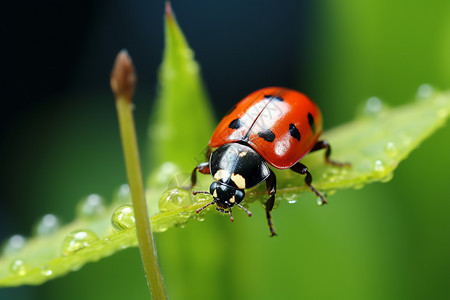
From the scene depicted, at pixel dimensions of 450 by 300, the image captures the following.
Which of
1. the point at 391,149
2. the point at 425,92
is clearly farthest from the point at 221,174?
the point at 425,92

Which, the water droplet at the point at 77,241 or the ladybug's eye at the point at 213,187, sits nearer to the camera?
the water droplet at the point at 77,241

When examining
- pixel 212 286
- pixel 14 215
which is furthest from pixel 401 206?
pixel 14 215

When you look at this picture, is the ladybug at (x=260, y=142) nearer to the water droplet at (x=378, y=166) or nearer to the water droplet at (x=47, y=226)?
the water droplet at (x=378, y=166)

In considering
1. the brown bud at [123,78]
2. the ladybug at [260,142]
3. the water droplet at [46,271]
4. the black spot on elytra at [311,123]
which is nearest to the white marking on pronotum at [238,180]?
the ladybug at [260,142]

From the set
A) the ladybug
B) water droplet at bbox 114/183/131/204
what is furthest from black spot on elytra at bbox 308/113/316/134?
water droplet at bbox 114/183/131/204

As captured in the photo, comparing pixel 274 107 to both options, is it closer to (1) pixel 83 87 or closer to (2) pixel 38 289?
(2) pixel 38 289
